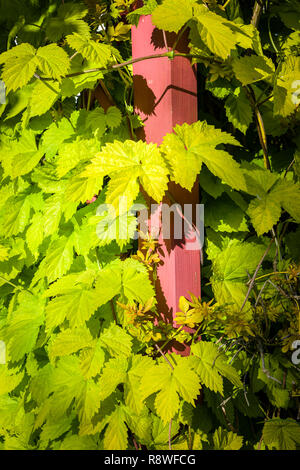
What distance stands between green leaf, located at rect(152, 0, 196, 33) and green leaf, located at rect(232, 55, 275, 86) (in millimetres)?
210

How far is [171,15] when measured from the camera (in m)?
1.00

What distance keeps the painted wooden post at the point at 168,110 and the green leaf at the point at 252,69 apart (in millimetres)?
153

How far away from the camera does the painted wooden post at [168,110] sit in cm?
116

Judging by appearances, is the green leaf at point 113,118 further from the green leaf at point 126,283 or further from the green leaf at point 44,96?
the green leaf at point 126,283

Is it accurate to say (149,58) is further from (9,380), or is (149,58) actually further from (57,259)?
(9,380)

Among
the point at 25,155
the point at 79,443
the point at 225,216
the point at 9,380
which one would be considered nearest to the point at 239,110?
the point at 225,216

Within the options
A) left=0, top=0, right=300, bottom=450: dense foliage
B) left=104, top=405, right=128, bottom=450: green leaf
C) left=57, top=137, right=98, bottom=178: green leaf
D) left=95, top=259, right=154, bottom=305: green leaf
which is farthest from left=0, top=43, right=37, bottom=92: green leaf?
left=104, top=405, right=128, bottom=450: green leaf

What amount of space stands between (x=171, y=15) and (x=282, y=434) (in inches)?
50.3

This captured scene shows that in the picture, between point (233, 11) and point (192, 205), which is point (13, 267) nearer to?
point (192, 205)

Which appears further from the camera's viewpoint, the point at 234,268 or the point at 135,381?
the point at 234,268

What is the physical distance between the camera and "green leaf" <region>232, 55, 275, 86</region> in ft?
3.62
